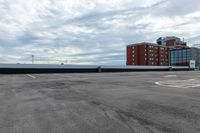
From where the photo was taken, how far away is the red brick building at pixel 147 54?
324ft

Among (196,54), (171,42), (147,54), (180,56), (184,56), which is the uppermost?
(171,42)

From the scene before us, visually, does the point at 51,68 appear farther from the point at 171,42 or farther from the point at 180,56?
the point at 171,42

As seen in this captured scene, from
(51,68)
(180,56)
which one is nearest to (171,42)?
(180,56)

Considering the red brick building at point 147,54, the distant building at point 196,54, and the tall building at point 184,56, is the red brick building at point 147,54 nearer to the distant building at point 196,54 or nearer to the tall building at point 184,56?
the tall building at point 184,56

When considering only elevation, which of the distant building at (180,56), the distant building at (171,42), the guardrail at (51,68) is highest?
the distant building at (171,42)

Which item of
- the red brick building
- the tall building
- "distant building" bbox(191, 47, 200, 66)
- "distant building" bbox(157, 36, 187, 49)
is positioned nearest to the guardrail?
the red brick building

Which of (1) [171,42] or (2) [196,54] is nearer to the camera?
(2) [196,54]

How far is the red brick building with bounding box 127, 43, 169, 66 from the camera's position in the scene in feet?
324

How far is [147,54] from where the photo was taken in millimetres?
98500

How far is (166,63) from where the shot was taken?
110m

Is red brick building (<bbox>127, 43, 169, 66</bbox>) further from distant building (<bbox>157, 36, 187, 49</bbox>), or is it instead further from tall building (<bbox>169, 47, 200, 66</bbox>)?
distant building (<bbox>157, 36, 187, 49</bbox>)

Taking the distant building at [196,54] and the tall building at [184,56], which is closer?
the tall building at [184,56]

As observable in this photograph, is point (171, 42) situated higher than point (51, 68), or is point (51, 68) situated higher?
point (171, 42)

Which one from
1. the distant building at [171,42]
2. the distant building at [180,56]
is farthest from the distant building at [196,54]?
the distant building at [171,42]
